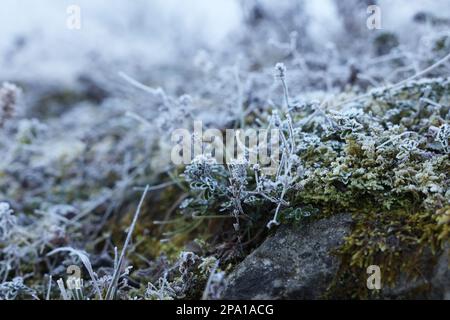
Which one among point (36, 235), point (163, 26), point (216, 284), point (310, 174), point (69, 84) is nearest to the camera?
point (216, 284)

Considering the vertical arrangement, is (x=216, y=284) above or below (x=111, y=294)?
above

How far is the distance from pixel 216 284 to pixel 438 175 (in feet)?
3.04

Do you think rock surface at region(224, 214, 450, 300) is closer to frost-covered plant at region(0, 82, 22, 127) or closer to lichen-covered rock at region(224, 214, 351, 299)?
lichen-covered rock at region(224, 214, 351, 299)

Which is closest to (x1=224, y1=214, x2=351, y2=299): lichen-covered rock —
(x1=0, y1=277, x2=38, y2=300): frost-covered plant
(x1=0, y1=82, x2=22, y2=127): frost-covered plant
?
(x1=0, y1=277, x2=38, y2=300): frost-covered plant

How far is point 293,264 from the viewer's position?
64.3 inches

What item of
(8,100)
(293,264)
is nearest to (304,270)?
(293,264)

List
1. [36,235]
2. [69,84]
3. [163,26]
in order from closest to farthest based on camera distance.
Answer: [36,235], [69,84], [163,26]

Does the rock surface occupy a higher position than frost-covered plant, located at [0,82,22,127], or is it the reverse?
frost-covered plant, located at [0,82,22,127]

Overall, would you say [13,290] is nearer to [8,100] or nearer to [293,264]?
[293,264]

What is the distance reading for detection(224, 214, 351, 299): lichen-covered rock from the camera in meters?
1.56

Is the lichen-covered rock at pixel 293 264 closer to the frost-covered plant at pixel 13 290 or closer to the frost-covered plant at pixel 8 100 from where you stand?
the frost-covered plant at pixel 13 290

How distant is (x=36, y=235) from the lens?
8.21ft
